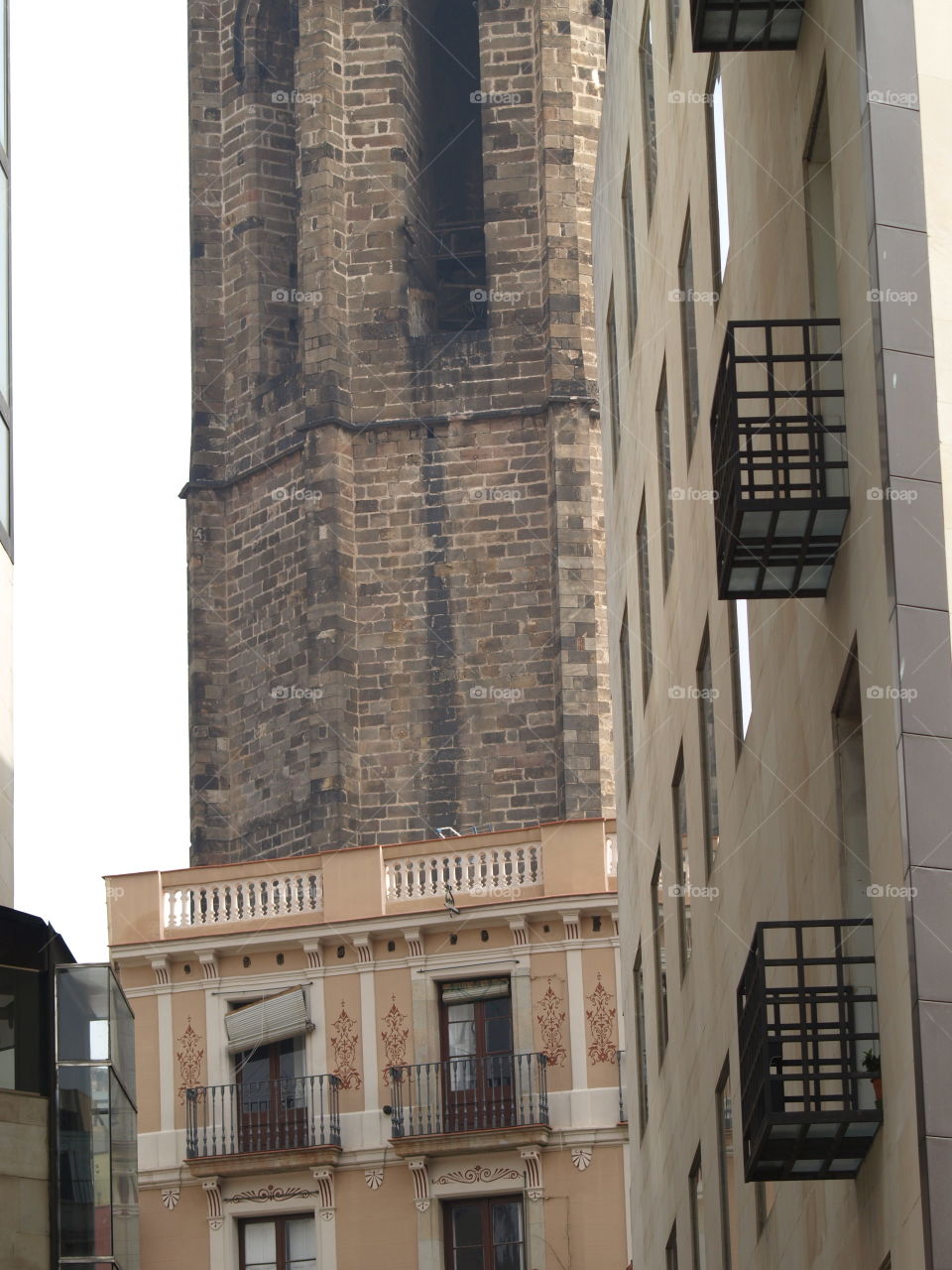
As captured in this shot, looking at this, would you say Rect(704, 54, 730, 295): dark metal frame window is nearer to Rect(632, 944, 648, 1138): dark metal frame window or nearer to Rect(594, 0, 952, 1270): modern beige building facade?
Rect(594, 0, 952, 1270): modern beige building facade

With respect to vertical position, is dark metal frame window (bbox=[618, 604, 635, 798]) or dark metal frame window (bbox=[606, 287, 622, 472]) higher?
dark metal frame window (bbox=[606, 287, 622, 472])

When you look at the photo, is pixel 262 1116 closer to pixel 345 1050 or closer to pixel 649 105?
pixel 345 1050

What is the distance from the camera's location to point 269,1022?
39.9 metres

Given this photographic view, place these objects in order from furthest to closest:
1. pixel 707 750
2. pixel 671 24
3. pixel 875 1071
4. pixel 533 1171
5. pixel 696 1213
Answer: pixel 533 1171 < pixel 671 24 < pixel 696 1213 < pixel 707 750 < pixel 875 1071

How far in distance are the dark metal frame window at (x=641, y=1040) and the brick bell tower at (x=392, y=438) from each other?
19.3 metres

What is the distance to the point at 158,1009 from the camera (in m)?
40.4

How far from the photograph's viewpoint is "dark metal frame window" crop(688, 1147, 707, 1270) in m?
25.2

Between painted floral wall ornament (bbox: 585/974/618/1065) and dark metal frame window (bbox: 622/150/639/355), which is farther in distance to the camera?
painted floral wall ornament (bbox: 585/974/618/1065)

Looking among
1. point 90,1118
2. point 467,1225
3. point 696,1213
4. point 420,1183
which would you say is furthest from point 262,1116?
point 696,1213

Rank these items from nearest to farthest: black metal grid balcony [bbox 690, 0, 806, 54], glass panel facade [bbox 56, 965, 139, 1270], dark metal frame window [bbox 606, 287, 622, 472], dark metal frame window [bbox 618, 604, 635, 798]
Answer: black metal grid balcony [bbox 690, 0, 806, 54]
glass panel facade [bbox 56, 965, 139, 1270]
dark metal frame window [bbox 618, 604, 635, 798]
dark metal frame window [bbox 606, 287, 622, 472]

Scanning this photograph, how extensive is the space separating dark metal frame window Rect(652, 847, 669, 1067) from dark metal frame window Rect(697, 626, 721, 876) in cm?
382

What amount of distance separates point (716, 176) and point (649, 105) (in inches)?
217

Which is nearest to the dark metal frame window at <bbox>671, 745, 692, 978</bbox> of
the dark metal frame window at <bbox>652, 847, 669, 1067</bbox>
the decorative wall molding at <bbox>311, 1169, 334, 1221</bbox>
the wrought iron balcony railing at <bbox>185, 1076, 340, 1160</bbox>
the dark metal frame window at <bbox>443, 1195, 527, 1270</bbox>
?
the dark metal frame window at <bbox>652, 847, 669, 1067</bbox>

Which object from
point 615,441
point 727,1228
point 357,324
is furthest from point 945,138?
point 357,324
